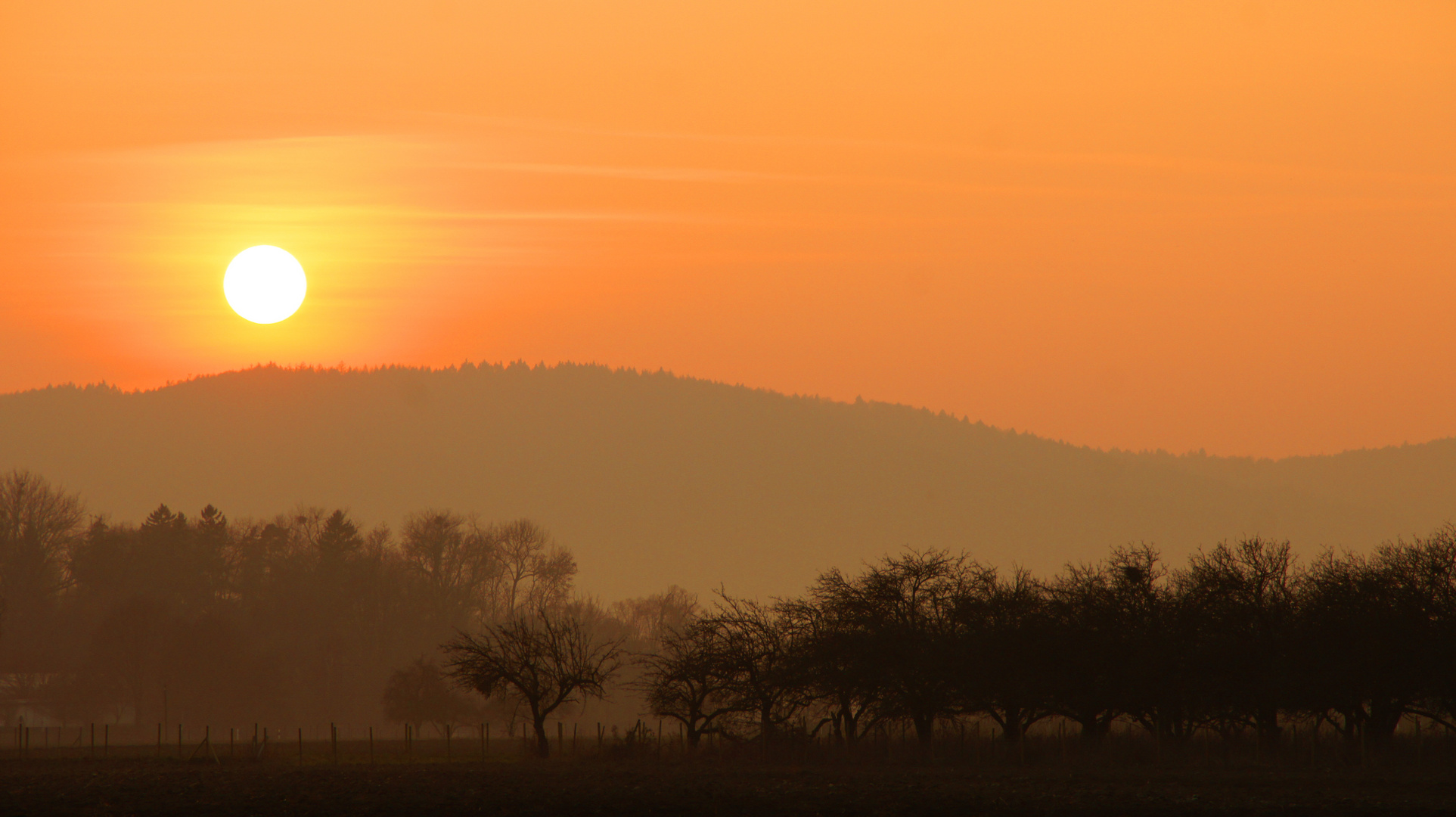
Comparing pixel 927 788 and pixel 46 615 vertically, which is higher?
pixel 46 615

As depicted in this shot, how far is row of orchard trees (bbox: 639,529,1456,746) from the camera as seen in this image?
5028 centimetres

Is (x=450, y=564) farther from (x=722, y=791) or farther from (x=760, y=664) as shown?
(x=722, y=791)

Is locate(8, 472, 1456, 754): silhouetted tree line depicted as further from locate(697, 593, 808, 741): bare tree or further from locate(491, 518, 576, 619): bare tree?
locate(491, 518, 576, 619): bare tree

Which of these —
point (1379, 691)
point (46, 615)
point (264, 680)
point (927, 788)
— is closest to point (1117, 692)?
point (1379, 691)

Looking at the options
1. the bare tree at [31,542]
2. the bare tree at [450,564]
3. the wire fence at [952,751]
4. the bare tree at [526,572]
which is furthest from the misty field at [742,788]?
the bare tree at [526,572]

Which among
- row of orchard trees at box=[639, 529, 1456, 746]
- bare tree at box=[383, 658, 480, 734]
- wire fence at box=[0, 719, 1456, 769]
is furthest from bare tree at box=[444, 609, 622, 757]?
bare tree at box=[383, 658, 480, 734]

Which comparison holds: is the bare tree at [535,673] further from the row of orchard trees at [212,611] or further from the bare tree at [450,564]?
the bare tree at [450,564]

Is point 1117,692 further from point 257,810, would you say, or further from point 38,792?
point 38,792

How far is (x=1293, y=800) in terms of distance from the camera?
1357 inches

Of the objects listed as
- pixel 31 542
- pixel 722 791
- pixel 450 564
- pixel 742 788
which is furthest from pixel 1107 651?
pixel 31 542

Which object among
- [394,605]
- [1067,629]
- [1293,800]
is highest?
[394,605]

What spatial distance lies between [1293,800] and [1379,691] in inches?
686

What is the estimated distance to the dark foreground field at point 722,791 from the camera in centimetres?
3381

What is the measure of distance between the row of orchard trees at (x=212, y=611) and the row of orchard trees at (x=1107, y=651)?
48.0m
